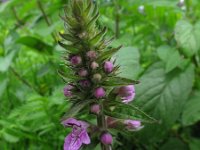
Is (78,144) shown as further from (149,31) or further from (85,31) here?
(149,31)

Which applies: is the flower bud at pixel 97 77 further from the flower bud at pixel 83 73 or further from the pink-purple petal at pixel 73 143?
the pink-purple petal at pixel 73 143

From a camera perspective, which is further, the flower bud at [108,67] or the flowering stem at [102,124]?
the flowering stem at [102,124]

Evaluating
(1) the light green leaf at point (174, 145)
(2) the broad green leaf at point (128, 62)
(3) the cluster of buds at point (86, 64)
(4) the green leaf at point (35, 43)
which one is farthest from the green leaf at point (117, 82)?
(4) the green leaf at point (35, 43)

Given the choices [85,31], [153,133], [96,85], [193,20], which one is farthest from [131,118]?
[193,20]

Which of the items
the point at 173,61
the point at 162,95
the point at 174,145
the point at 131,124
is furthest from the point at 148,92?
the point at 131,124

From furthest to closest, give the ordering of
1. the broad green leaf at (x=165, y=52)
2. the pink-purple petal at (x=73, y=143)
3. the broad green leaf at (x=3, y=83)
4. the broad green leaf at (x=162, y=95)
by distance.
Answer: the broad green leaf at (x=3, y=83) < the broad green leaf at (x=165, y=52) < the broad green leaf at (x=162, y=95) < the pink-purple petal at (x=73, y=143)
